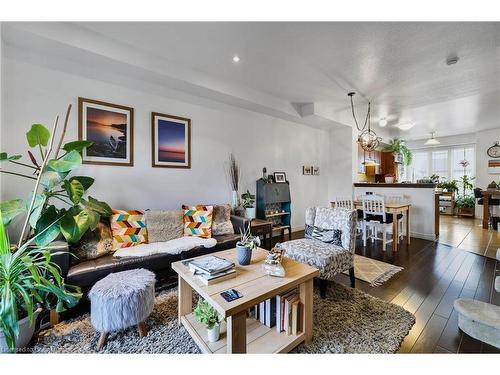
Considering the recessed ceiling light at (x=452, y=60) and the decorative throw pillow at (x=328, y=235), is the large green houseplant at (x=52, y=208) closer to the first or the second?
the decorative throw pillow at (x=328, y=235)

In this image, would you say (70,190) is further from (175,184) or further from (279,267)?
(279,267)

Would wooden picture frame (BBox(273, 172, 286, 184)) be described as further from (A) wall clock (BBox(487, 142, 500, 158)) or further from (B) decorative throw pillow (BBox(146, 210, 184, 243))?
(A) wall clock (BBox(487, 142, 500, 158))

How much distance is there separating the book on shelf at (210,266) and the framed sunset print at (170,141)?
6.06 feet

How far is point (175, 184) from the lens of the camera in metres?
3.25

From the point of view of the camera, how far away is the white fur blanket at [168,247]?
2.23m

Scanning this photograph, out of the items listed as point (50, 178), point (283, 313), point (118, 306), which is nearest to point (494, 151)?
point (283, 313)

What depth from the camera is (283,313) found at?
1582 mm

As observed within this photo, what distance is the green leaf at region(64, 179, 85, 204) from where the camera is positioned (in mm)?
1802

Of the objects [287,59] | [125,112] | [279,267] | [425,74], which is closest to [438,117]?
[425,74]

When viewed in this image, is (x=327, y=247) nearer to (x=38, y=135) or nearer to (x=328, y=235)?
(x=328, y=235)

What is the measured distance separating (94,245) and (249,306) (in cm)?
177

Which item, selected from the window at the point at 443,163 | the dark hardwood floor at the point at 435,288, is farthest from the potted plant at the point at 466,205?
the dark hardwood floor at the point at 435,288

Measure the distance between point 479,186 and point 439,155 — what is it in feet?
5.69

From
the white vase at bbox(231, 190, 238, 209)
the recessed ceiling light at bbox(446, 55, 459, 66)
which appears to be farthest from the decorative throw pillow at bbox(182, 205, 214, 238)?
the recessed ceiling light at bbox(446, 55, 459, 66)
